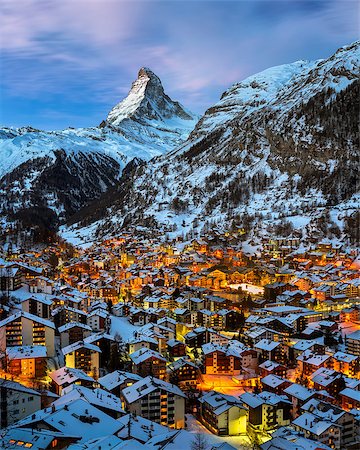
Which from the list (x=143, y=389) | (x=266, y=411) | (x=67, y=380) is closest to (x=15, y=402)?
(x=67, y=380)

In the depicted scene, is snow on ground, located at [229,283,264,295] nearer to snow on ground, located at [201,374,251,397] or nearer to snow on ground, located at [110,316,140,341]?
snow on ground, located at [110,316,140,341]

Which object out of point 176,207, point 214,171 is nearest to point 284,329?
point 176,207

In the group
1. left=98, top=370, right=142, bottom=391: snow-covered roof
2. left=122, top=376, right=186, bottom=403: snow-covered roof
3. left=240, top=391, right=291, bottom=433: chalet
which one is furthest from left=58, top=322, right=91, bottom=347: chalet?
left=240, top=391, right=291, bottom=433: chalet

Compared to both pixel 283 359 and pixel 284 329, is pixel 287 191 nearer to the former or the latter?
pixel 284 329

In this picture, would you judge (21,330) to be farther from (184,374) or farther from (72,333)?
(184,374)

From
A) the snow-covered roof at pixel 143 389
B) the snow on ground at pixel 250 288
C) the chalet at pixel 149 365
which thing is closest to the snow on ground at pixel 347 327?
the snow on ground at pixel 250 288

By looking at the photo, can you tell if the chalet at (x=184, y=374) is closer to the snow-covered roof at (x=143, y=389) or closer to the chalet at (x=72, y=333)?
the snow-covered roof at (x=143, y=389)
